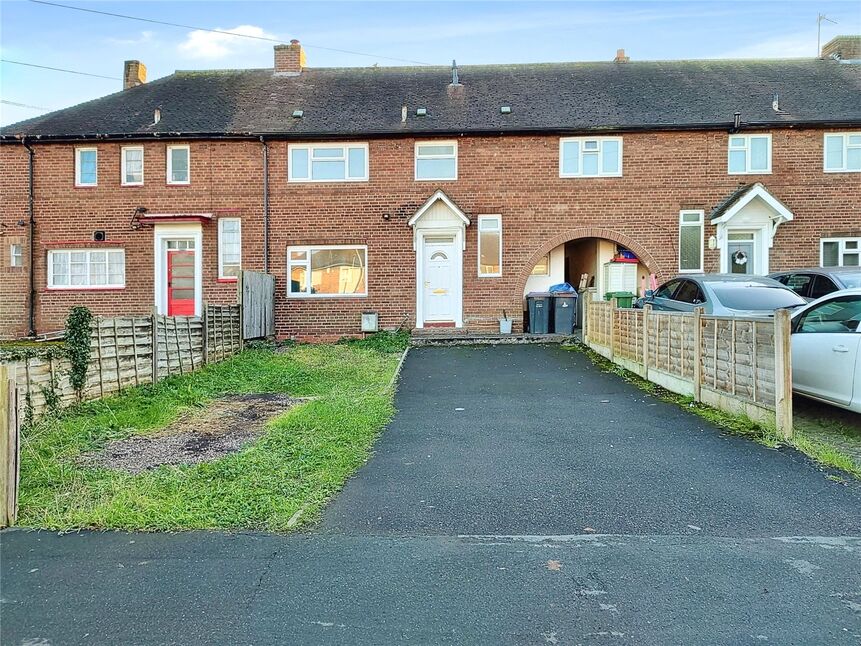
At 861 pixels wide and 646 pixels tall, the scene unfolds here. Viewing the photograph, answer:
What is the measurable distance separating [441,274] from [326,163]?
4.53 meters

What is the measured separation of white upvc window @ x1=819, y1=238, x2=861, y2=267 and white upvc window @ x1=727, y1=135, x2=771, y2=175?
273 centimetres

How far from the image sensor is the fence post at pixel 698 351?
8719 millimetres

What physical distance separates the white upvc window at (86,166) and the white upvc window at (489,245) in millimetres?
11047

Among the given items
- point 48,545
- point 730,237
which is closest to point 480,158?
point 730,237

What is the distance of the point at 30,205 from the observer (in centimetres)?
1764

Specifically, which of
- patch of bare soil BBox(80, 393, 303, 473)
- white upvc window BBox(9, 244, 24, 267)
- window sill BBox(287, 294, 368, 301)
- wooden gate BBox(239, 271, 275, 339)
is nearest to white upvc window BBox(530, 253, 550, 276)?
window sill BBox(287, 294, 368, 301)

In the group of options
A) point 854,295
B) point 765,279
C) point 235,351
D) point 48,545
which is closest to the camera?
point 48,545

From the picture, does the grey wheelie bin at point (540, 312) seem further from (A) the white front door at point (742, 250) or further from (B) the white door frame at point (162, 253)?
(B) the white door frame at point (162, 253)

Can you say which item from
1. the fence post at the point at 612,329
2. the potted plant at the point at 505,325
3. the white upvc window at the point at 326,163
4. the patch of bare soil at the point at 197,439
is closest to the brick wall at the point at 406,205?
the white upvc window at the point at 326,163

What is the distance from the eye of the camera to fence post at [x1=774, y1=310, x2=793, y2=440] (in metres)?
6.74

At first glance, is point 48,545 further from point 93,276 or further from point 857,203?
point 857,203

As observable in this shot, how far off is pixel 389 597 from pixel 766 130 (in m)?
18.0

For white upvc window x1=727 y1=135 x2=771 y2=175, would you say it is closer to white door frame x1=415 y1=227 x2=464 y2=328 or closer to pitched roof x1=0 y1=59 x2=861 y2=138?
pitched roof x1=0 y1=59 x2=861 y2=138

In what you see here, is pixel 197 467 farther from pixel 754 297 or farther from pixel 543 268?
pixel 543 268
